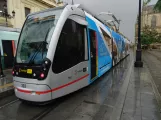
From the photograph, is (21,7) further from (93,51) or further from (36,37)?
(36,37)

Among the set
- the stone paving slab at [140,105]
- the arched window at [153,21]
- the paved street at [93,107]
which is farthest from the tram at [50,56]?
the arched window at [153,21]

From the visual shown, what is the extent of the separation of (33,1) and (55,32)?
15715 millimetres

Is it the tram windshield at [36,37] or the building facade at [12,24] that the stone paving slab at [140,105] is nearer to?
the tram windshield at [36,37]

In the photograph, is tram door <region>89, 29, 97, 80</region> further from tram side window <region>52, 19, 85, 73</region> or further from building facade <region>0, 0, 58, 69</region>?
building facade <region>0, 0, 58, 69</region>

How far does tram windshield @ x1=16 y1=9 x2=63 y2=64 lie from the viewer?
4459 millimetres

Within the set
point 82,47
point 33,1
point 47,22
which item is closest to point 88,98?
point 82,47

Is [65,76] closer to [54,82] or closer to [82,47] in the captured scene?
[54,82]

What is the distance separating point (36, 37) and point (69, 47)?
109 centimetres

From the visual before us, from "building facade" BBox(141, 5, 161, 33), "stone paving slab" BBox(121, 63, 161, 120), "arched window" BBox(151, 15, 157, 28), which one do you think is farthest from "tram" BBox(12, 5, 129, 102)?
"arched window" BBox(151, 15, 157, 28)

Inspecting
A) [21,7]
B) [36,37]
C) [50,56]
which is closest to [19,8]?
[21,7]

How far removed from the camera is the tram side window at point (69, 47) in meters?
4.57

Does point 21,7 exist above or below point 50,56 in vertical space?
above

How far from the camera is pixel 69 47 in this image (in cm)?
501

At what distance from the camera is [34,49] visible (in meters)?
4.58
